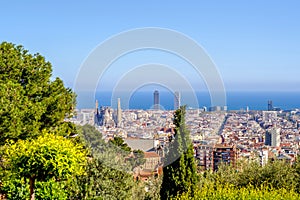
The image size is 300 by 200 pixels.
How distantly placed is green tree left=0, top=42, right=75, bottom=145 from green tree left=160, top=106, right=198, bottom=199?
3.45 m

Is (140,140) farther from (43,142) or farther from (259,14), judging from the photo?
(259,14)

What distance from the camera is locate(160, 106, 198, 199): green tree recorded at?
880 centimetres

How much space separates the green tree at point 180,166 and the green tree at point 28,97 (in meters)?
3.45

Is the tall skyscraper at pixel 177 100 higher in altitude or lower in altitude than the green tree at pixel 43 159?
higher

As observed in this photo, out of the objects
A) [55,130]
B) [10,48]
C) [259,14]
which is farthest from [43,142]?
[259,14]

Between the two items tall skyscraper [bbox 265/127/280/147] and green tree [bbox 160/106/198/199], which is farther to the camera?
tall skyscraper [bbox 265/127/280/147]

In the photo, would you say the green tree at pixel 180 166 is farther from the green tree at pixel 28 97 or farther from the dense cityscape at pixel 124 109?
the green tree at pixel 28 97

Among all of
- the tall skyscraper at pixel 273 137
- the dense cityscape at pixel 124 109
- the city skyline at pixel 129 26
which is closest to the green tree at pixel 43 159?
the dense cityscape at pixel 124 109

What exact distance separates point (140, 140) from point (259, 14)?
8.52 m

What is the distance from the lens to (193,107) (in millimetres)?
9328

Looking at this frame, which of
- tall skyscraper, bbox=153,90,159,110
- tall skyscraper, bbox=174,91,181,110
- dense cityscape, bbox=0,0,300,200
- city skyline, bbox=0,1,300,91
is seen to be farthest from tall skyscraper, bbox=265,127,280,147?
tall skyscraper, bbox=174,91,181,110

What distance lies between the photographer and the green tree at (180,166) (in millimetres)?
8797

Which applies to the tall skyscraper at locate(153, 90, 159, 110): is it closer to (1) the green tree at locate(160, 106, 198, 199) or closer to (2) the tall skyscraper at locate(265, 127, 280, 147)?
(1) the green tree at locate(160, 106, 198, 199)

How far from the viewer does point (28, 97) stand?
10602mm
